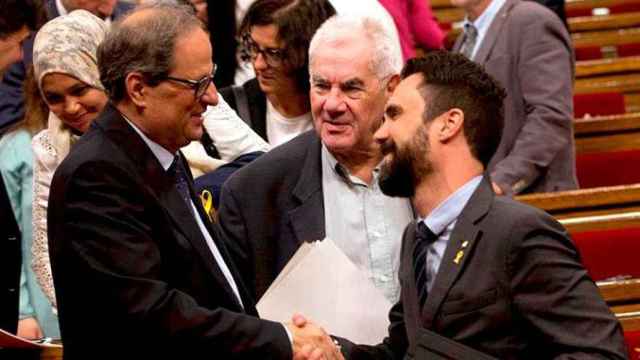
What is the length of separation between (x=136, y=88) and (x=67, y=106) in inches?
30.6

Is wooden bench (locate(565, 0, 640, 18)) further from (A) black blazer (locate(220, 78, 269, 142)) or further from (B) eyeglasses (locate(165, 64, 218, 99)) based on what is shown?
(B) eyeglasses (locate(165, 64, 218, 99))

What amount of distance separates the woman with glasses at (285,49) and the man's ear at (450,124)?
102cm

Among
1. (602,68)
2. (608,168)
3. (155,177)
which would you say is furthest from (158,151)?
(602,68)

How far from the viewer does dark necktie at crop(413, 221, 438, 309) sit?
260 centimetres

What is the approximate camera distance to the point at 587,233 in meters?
3.75

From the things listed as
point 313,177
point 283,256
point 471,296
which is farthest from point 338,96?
point 471,296

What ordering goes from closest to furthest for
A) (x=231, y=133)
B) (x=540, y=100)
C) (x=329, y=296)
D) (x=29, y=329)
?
(x=329, y=296)
(x=231, y=133)
(x=29, y=329)
(x=540, y=100)

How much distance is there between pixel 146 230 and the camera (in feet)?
8.33

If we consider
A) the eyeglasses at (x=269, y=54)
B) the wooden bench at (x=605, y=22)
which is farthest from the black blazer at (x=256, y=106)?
the wooden bench at (x=605, y=22)

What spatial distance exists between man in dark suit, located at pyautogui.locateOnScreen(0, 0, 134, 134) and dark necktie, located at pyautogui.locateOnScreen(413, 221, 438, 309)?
1900 mm

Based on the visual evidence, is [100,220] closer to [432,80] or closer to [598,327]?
[432,80]

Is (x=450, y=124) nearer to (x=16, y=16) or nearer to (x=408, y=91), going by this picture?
(x=408, y=91)

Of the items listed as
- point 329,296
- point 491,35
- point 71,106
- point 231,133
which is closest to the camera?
point 329,296

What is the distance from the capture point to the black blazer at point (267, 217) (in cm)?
311
